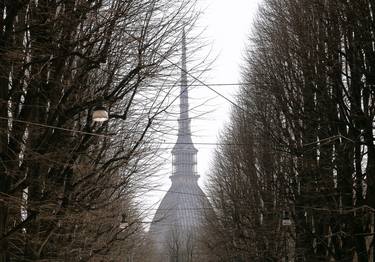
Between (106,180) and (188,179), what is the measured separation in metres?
123

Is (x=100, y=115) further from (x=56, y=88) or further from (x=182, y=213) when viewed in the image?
(x=182, y=213)

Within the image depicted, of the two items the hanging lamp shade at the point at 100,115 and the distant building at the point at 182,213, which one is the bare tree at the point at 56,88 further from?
the distant building at the point at 182,213

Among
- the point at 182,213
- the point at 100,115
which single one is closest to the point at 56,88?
the point at 100,115

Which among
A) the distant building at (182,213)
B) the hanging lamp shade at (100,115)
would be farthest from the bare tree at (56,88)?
the distant building at (182,213)

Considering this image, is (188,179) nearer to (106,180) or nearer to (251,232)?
(251,232)

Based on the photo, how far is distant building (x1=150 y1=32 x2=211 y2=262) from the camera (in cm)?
6544

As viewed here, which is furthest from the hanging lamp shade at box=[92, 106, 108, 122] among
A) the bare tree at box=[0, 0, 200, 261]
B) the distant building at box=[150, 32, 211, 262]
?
the distant building at box=[150, 32, 211, 262]

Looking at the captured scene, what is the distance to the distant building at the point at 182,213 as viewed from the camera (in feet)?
215

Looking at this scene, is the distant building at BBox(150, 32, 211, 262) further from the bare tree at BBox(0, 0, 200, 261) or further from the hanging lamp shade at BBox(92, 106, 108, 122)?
the hanging lamp shade at BBox(92, 106, 108, 122)

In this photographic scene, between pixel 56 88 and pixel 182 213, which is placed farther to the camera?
pixel 182 213

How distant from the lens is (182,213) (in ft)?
365

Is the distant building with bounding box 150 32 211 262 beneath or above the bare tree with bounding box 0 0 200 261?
above

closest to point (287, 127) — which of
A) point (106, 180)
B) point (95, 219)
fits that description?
point (106, 180)

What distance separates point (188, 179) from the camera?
13812 centimetres
